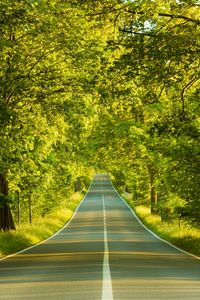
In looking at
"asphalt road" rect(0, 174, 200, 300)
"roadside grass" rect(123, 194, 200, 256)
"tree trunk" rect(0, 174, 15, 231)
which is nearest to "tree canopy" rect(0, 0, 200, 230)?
"tree trunk" rect(0, 174, 15, 231)

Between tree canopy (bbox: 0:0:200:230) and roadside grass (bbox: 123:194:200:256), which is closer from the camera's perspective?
tree canopy (bbox: 0:0:200:230)

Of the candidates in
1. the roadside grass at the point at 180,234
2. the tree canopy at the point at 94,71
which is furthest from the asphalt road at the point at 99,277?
the roadside grass at the point at 180,234

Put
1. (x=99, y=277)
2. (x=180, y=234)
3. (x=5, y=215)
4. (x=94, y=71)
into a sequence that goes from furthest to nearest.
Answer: (x=180, y=234) < (x=5, y=215) < (x=94, y=71) < (x=99, y=277)

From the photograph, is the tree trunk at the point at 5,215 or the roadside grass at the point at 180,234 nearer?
→ the roadside grass at the point at 180,234

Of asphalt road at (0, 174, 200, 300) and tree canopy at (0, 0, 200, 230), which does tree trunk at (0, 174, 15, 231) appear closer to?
tree canopy at (0, 0, 200, 230)

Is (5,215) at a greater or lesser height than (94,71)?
lesser

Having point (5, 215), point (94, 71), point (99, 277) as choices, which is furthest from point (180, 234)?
point (99, 277)

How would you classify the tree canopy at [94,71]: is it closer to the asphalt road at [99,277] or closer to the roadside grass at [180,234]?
the roadside grass at [180,234]

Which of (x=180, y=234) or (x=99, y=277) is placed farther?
(x=180, y=234)

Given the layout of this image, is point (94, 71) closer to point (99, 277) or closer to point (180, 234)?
point (99, 277)

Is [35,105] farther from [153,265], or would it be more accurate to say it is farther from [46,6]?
[153,265]

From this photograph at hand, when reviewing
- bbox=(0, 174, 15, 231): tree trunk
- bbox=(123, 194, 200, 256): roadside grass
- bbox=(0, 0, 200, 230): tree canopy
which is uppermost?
bbox=(0, 0, 200, 230): tree canopy

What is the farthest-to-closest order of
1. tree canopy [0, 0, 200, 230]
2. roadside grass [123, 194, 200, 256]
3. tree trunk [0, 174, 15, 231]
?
tree trunk [0, 174, 15, 231] < roadside grass [123, 194, 200, 256] < tree canopy [0, 0, 200, 230]

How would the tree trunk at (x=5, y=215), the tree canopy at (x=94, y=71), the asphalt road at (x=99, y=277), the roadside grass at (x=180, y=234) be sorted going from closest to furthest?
the asphalt road at (x=99, y=277) → the tree canopy at (x=94, y=71) → the roadside grass at (x=180, y=234) → the tree trunk at (x=5, y=215)
